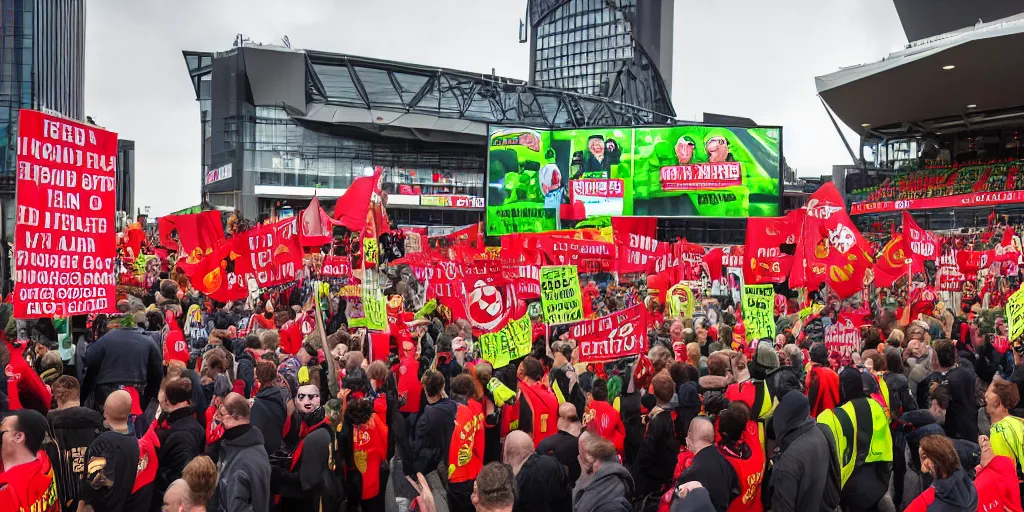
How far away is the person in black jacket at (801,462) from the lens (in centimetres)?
624

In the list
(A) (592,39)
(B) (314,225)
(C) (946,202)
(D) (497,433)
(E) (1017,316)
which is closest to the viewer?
(D) (497,433)

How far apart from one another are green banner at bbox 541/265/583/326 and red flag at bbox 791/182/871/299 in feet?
18.6

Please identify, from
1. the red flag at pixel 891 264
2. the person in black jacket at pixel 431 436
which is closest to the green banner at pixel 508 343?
the person in black jacket at pixel 431 436

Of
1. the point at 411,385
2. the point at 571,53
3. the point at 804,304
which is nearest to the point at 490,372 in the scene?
the point at 411,385

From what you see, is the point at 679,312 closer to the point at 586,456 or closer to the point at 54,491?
the point at 586,456

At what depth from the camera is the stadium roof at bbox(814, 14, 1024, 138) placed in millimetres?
36812

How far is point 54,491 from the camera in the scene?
17.4 feet

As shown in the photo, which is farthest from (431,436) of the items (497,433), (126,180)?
(126,180)

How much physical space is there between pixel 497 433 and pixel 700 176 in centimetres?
3399

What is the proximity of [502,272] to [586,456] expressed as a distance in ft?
41.0

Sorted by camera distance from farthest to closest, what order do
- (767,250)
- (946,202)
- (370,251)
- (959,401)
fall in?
(946,202) → (767,250) → (370,251) → (959,401)

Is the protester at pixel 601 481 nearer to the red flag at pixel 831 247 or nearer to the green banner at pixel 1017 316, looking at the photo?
the green banner at pixel 1017 316

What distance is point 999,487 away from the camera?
5.39m

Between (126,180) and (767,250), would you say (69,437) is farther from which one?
(126,180)
